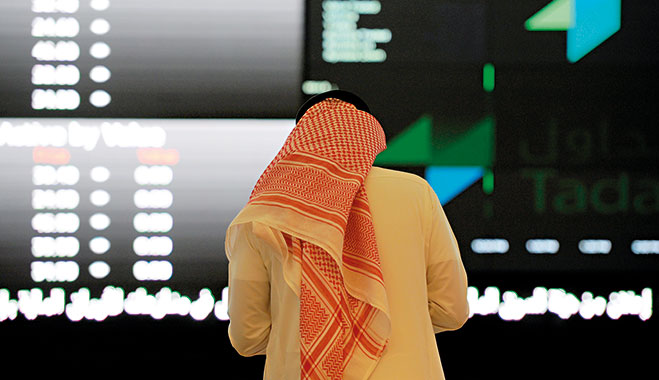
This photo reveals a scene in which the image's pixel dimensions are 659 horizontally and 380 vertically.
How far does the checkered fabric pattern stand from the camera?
1.28 meters

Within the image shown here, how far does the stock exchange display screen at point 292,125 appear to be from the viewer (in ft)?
8.27

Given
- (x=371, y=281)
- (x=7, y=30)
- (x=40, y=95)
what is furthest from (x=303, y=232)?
(x=7, y=30)

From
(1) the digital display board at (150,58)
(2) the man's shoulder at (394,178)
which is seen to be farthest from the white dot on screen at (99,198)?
(2) the man's shoulder at (394,178)

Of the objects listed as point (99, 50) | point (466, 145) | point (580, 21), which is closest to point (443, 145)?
point (466, 145)

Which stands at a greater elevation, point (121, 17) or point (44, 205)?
point (121, 17)

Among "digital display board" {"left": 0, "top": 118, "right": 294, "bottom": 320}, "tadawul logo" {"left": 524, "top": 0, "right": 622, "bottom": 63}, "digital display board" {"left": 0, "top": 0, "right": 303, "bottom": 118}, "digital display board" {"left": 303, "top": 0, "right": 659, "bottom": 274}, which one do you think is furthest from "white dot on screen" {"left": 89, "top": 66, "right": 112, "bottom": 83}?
"tadawul logo" {"left": 524, "top": 0, "right": 622, "bottom": 63}

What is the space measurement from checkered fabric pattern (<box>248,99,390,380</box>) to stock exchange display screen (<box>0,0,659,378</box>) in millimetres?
1218

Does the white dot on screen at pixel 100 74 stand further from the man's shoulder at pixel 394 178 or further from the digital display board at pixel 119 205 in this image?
the man's shoulder at pixel 394 178

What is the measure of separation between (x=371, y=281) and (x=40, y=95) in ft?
6.10

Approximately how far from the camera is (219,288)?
253cm

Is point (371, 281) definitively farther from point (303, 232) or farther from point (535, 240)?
point (535, 240)

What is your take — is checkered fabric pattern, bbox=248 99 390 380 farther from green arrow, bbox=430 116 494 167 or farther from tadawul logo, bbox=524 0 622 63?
tadawul logo, bbox=524 0 622 63

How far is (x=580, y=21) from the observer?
8.45 feet

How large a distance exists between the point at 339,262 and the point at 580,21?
1868mm
